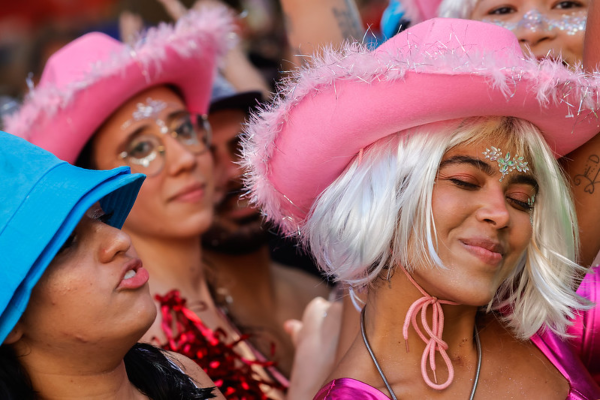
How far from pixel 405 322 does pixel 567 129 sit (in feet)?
2.07

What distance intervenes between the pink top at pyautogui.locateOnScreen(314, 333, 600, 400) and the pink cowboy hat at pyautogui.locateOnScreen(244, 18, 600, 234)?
52cm

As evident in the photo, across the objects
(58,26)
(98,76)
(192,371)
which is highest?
(98,76)

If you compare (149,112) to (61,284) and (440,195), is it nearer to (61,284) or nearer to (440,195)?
(61,284)

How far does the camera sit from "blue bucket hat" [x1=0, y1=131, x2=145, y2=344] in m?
1.30

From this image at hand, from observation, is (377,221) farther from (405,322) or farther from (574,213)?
(574,213)

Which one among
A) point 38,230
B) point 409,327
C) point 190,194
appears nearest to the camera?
point 38,230

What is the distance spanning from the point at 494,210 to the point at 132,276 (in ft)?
2.84

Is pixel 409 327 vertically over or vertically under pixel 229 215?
over

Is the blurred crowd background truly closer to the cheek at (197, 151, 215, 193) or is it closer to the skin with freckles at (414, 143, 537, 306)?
the cheek at (197, 151, 215, 193)

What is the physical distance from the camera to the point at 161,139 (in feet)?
8.68

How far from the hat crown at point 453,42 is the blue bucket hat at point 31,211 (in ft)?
2.46

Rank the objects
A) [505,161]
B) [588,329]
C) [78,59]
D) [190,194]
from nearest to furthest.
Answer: [505,161] < [588,329] < [78,59] < [190,194]

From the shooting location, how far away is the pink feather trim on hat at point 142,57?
2424 millimetres

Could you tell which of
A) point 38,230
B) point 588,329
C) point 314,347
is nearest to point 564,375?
point 588,329
